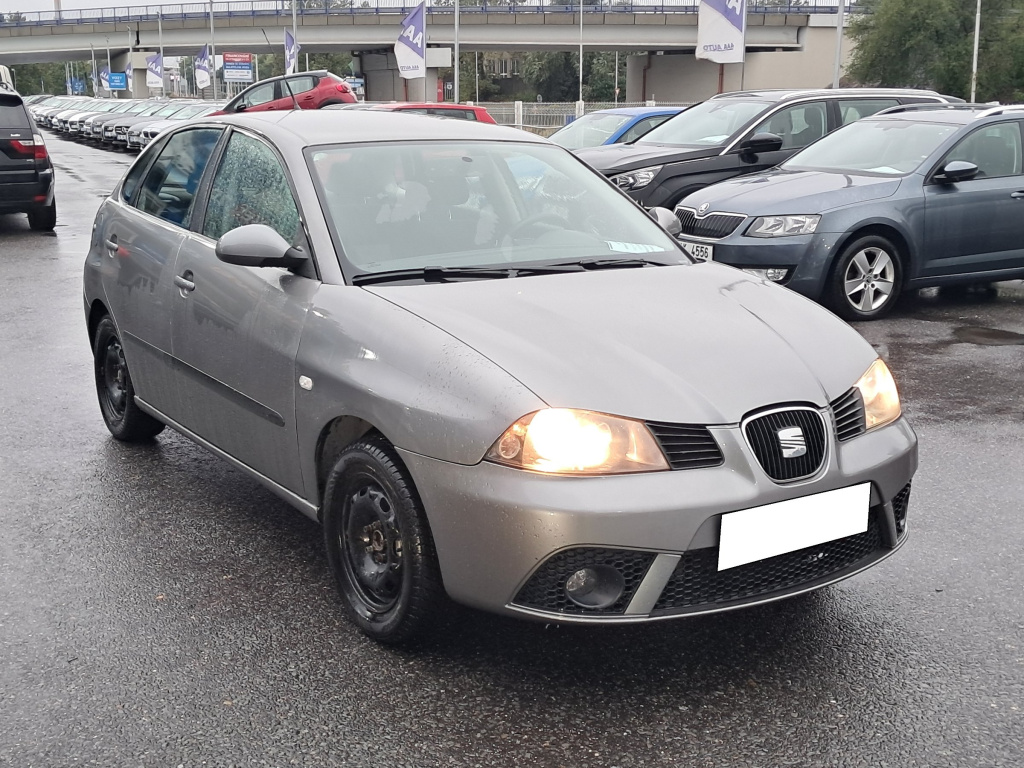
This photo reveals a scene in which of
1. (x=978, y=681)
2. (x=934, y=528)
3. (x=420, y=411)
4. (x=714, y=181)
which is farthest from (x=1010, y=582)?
(x=714, y=181)

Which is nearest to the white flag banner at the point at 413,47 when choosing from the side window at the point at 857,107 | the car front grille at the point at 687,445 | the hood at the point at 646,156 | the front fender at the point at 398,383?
the hood at the point at 646,156

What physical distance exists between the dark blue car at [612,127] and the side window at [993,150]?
6.15 metres

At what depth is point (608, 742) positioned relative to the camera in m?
2.88

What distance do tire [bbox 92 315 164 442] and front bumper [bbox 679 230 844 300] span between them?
4454 millimetres

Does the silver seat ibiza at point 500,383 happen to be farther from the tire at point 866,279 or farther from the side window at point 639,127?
the side window at point 639,127

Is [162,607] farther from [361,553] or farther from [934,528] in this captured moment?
[934,528]

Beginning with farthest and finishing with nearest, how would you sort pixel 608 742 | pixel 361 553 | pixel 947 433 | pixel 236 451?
pixel 947 433, pixel 236 451, pixel 361 553, pixel 608 742

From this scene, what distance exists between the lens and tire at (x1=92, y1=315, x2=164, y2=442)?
208 inches

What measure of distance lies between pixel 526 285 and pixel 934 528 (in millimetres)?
1898

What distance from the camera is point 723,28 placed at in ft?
83.8

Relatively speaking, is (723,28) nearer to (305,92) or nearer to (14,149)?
(305,92)

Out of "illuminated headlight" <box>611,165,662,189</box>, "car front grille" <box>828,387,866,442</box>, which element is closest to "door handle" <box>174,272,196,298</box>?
"car front grille" <box>828,387,866,442</box>

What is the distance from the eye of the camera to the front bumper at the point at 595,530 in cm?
288

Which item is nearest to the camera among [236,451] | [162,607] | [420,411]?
[420,411]
